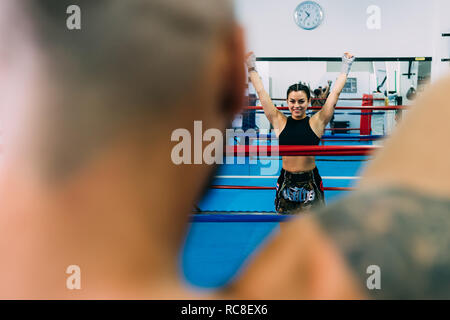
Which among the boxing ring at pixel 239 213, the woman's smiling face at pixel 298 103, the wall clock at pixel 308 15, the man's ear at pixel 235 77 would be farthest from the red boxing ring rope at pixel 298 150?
the wall clock at pixel 308 15

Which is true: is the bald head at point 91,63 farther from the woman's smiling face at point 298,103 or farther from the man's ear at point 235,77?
the woman's smiling face at point 298,103

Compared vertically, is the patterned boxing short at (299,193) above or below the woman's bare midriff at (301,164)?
below

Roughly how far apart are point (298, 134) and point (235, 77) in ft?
7.42

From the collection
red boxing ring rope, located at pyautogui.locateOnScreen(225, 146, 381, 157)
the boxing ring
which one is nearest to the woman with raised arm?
the boxing ring

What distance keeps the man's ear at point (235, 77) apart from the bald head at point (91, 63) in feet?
0.10

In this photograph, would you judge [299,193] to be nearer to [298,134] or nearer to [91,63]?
[298,134]

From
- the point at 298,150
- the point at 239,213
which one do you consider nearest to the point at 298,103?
the point at 239,213

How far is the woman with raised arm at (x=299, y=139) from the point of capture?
213cm

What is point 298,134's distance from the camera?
2453mm

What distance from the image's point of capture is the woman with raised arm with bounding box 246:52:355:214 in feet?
7.00

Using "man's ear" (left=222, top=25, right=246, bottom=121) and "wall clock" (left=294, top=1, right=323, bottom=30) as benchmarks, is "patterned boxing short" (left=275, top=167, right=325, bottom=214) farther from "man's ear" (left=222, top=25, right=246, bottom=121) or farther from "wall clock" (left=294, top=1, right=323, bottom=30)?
"wall clock" (left=294, top=1, right=323, bottom=30)

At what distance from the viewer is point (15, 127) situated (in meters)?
0.21

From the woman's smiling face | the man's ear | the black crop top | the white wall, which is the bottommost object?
the black crop top

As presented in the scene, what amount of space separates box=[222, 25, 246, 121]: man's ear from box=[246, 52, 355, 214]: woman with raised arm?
171cm
